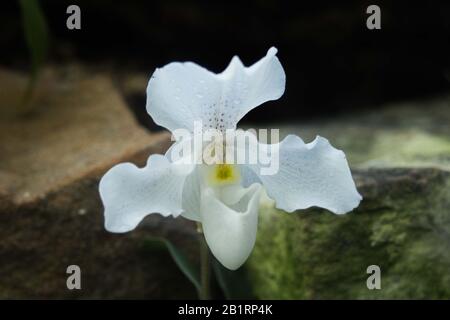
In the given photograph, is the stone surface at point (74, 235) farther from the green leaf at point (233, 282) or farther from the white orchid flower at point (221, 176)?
the white orchid flower at point (221, 176)

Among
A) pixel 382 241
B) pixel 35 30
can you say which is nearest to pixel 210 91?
pixel 382 241

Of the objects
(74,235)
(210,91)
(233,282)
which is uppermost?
(210,91)

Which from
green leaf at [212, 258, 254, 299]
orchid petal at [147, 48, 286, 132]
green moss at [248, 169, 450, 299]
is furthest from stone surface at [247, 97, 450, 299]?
orchid petal at [147, 48, 286, 132]

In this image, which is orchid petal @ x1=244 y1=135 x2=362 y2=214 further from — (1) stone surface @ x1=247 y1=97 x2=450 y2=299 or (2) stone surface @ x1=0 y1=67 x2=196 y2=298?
(2) stone surface @ x1=0 y1=67 x2=196 y2=298

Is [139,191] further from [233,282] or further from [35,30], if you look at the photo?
[35,30]
